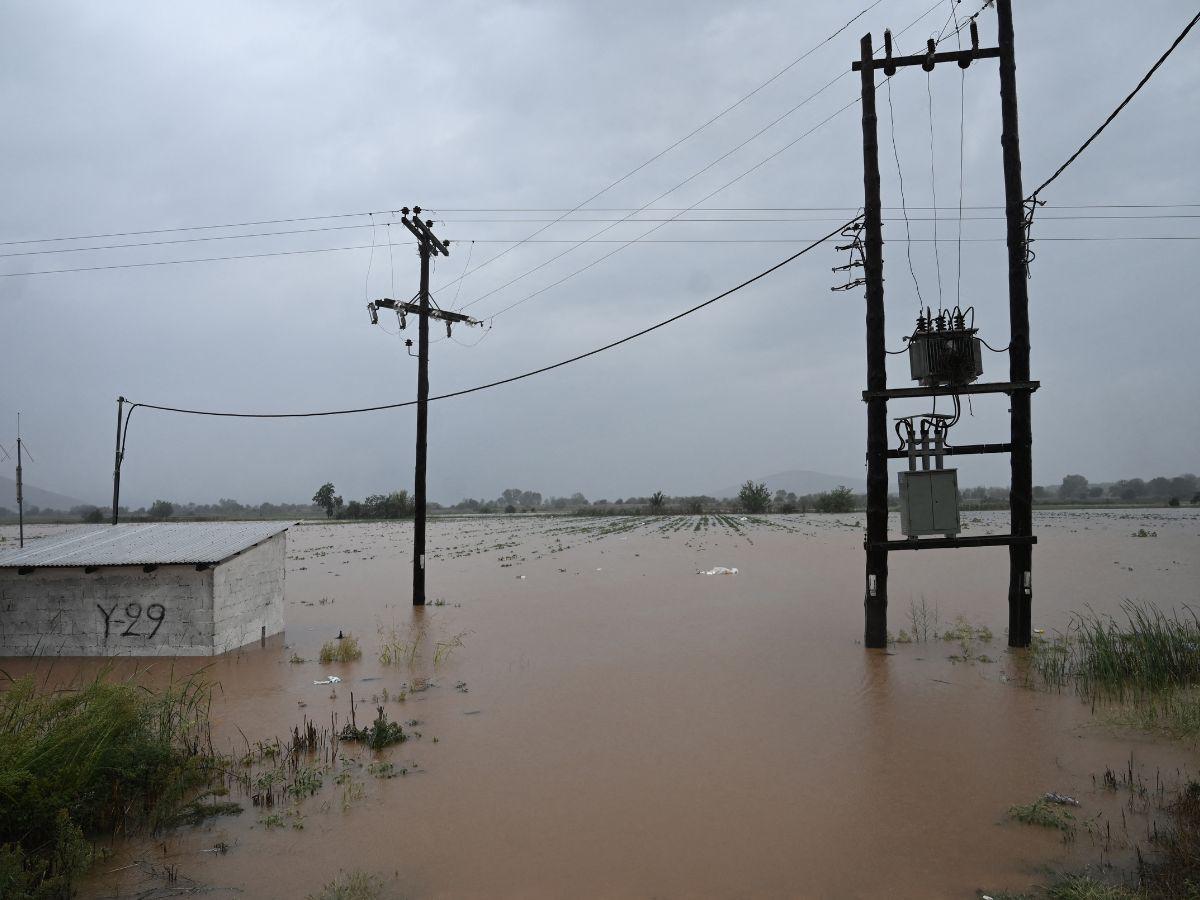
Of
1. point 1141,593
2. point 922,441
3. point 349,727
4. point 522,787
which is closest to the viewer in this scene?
point 522,787

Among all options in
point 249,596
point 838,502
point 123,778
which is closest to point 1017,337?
point 123,778

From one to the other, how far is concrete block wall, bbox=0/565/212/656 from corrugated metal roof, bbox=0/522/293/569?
8.9 inches

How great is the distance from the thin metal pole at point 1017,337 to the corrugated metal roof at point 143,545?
12606 millimetres

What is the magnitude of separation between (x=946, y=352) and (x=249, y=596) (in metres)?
12.2

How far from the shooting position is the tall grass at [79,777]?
184 inches

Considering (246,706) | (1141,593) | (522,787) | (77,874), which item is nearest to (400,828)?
(522,787)

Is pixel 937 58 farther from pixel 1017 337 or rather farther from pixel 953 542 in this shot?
pixel 953 542

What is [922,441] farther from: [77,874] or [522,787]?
[77,874]

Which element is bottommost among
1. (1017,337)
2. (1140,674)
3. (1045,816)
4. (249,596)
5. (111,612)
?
(1045,816)

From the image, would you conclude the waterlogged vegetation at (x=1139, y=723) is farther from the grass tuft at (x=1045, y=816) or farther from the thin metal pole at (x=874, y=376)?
the thin metal pole at (x=874, y=376)

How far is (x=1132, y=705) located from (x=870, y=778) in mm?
3797

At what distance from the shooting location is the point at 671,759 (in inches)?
278

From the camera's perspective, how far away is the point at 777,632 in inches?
532

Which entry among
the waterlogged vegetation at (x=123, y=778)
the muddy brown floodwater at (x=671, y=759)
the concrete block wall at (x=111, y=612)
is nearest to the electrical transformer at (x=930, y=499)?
the muddy brown floodwater at (x=671, y=759)
